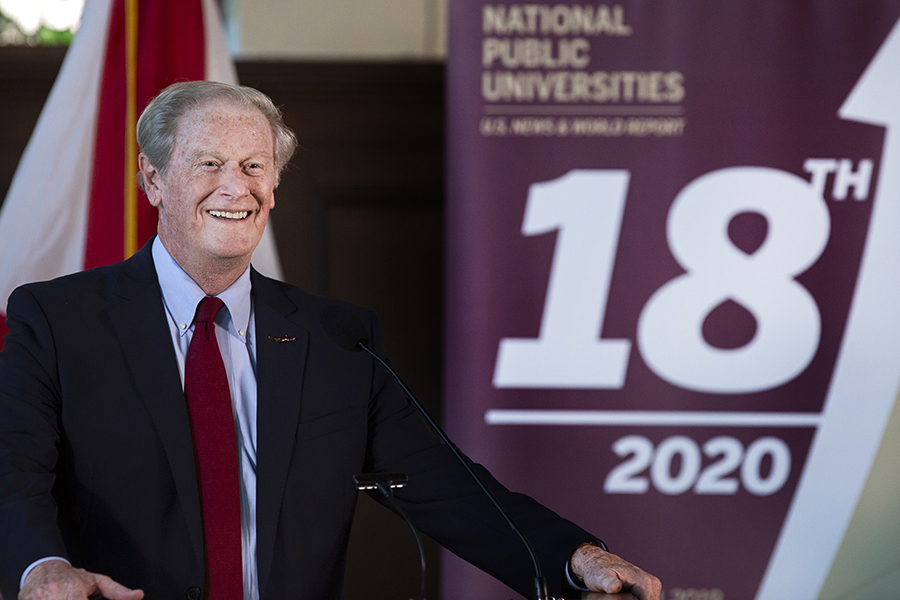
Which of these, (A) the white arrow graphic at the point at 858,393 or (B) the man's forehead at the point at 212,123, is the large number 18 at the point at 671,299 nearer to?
(A) the white arrow graphic at the point at 858,393

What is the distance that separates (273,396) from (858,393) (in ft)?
7.32

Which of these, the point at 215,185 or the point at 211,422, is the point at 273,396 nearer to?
the point at 211,422

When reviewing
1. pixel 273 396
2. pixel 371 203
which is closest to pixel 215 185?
pixel 273 396

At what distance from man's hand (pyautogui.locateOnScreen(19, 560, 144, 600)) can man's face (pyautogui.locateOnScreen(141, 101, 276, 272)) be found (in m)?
0.61

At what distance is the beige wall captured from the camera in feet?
12.3

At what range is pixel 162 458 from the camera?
145cm

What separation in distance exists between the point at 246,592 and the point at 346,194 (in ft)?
8.16

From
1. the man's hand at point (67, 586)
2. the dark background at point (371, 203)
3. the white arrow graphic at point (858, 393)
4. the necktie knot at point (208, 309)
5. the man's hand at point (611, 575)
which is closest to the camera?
the man's hand at point (67, 586)

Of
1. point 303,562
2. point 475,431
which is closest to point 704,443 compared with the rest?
point 475,431

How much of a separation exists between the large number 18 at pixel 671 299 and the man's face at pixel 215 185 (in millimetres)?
1548

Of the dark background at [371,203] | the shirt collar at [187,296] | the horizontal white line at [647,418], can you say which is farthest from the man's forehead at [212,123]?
the dark background at [371,203]

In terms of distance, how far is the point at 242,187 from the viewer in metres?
1.59

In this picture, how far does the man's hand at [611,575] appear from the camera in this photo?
4.38 feet

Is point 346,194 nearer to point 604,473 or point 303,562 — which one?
point 604,473
